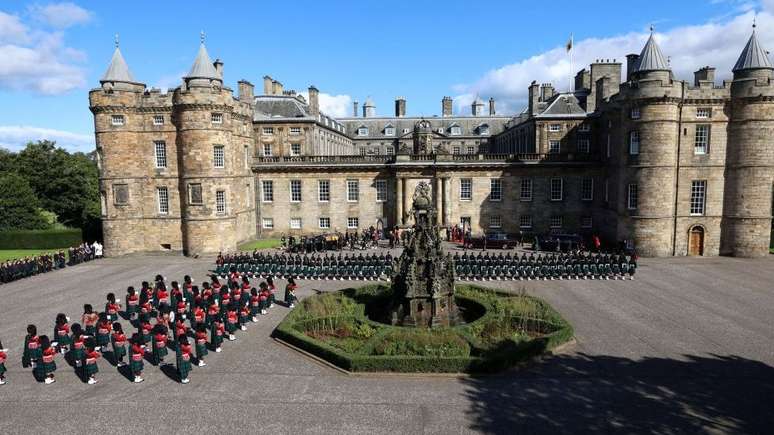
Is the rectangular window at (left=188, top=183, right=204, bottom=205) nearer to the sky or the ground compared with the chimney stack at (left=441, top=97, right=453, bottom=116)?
nearer to the ground

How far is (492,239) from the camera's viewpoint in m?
37.0

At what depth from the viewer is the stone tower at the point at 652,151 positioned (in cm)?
3191

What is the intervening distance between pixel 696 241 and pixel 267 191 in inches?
1331

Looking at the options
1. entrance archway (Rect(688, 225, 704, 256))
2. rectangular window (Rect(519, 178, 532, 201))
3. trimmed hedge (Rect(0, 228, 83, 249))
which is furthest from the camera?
trimmed hedge (Rect(0, 228, 83, 249))

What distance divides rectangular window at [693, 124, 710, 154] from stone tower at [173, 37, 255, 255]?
32796mm

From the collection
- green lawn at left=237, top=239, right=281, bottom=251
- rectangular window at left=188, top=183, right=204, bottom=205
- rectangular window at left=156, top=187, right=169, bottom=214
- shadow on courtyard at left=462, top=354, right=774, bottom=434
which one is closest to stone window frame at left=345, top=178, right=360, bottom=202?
green lawn at left=237, top=239, right=281, bottom=251

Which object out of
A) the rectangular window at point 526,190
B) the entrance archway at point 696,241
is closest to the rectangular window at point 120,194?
the rectangular window at point 526,190

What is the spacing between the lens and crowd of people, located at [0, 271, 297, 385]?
13938 mm

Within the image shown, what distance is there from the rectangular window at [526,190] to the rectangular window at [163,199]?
93.2 feet

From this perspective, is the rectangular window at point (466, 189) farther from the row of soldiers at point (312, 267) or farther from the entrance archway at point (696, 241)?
the entrance archway at point (696, 241)

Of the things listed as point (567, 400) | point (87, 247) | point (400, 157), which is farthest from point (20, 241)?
point (567, 400)

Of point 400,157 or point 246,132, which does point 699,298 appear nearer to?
point 400,157

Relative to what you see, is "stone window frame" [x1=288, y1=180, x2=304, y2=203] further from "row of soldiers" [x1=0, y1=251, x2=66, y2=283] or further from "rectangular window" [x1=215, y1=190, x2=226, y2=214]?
"row of soldiers" [x1=0, y1=251, x2=66, y2=283]

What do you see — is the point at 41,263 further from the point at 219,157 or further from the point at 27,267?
the point at 219,157
